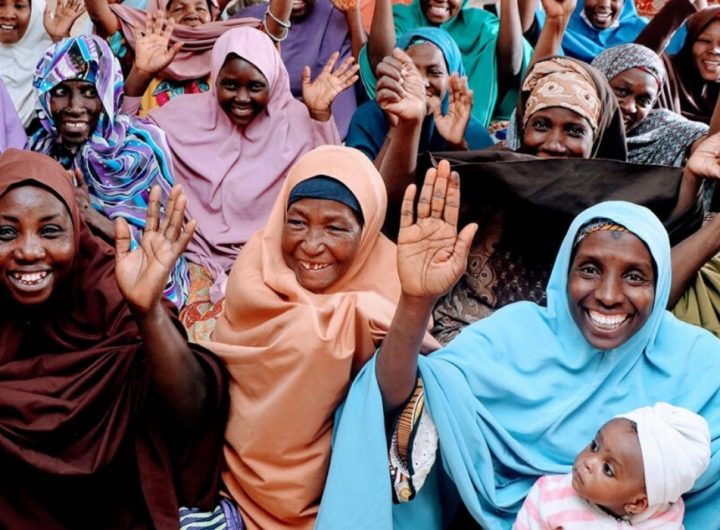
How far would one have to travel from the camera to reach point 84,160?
13.4ft

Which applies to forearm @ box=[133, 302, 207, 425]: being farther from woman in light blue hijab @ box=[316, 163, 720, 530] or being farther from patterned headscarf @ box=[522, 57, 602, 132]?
patterned headscarf @ box=[522, 57, 602, 132]

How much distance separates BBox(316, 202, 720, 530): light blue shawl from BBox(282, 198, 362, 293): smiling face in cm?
43

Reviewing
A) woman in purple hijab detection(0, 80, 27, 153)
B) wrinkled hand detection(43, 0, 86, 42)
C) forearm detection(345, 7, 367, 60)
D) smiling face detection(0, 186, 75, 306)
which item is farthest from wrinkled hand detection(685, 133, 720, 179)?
wrinkled hand detection(43, 0, 86, 42)

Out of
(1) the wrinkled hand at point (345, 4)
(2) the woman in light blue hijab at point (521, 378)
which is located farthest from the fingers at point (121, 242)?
(1) the wrinkled hand at point (345, 4)

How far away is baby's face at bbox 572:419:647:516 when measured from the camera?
2.39 metres

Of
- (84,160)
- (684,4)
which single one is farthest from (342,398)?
(684,4)

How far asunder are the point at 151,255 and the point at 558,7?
255cm

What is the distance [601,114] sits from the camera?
3.73 m

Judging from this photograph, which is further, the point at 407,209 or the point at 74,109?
the point at 74,109

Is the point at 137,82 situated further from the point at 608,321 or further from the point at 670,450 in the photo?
the point at 670,450

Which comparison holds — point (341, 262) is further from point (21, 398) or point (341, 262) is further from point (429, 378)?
point (21, 398)

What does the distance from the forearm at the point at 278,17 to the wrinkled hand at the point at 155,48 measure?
473mm

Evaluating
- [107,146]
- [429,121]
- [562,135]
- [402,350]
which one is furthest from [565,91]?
[107,146]

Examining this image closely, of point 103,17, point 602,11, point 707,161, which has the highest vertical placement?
point 602,11
